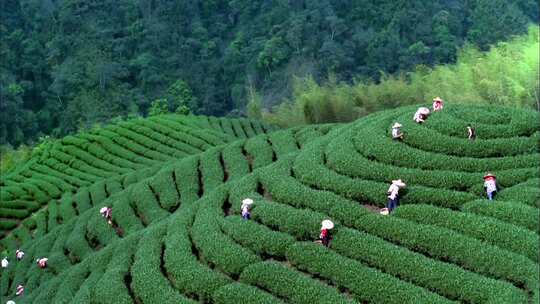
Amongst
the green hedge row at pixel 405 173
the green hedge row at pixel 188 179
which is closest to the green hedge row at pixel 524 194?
the green hedge row at pixel 405 173

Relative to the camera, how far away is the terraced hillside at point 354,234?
9.03 meters

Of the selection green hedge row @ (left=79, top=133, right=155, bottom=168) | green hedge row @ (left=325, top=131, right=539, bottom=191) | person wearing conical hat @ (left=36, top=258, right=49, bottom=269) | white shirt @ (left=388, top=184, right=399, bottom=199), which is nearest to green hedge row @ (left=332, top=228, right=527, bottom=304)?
white shirt @ (left=388, top=184, right=399, bottom=199)

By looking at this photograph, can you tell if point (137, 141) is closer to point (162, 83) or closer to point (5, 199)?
point (5, 199)

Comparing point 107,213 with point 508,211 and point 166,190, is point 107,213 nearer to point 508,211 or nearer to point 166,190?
point 166,190

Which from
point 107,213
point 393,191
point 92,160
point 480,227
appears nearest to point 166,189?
point 107,213

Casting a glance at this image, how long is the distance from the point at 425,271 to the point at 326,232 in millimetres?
1961

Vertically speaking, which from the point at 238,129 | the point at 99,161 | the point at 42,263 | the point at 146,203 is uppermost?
the point at 146,203

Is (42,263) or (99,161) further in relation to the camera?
(99,161)

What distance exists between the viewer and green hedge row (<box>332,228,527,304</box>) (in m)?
8.28

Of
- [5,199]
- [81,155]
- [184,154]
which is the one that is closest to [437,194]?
[184,154]

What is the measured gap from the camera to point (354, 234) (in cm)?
1024

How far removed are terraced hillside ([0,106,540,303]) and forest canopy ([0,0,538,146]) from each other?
122 ft

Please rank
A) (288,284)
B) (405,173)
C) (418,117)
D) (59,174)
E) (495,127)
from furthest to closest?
(59,174), (418,117), (495,127), (405,173), (288,284)

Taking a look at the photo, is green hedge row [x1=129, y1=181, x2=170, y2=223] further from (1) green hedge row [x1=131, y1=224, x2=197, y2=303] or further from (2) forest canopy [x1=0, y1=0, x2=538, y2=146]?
(2) forest canopy [x1=0, y1=0, x2=538, y2=146]
